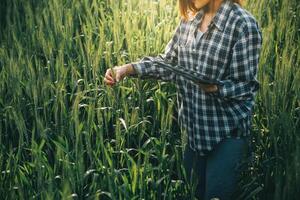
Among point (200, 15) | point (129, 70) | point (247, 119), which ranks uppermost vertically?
point (200, 15)

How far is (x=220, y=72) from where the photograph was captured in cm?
168

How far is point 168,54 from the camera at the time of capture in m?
1.90

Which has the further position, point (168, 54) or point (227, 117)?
point (168, 54)

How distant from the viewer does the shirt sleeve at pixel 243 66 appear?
1589 mm

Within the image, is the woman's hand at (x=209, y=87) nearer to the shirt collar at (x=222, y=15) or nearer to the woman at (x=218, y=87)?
the woman at (x=218, y=87)

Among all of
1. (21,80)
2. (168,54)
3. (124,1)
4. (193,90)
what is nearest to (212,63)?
(193,90)

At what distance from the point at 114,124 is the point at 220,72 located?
0.64 m

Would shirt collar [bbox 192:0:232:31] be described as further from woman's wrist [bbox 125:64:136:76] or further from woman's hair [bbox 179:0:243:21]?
woman's wrist [bbox 125:64:136:76]

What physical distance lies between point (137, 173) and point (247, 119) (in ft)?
1.33

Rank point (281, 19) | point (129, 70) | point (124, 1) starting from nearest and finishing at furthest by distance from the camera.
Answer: point (129, 70), point (281, 19), point (124, 1)

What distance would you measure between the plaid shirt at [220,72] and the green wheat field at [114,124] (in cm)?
10

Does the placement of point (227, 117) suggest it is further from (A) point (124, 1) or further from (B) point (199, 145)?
(A) point (124, 1)

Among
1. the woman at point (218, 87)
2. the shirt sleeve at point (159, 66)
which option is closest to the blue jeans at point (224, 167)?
the woman at point (218, 87)

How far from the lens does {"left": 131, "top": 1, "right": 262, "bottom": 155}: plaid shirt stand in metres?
1.60
